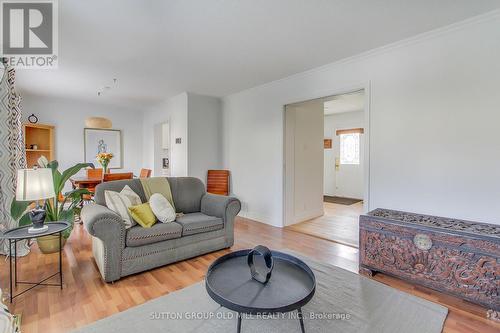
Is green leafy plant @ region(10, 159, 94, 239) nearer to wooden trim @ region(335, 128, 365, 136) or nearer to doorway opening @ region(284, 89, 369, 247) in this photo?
doorway opening @ region(284, 89, 369, 247)

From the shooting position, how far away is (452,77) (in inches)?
97.0

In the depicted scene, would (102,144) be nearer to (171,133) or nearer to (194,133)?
(171,133)

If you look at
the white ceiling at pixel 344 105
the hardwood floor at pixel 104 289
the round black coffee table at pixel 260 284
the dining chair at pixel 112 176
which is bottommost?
the hardwood floor at pixel 104 289

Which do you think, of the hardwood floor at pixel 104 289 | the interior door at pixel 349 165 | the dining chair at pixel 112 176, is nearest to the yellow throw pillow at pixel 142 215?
the hardwood floor at pixel 104 289

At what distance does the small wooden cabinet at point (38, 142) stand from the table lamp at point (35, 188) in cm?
430

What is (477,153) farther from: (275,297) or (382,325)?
(275,297)

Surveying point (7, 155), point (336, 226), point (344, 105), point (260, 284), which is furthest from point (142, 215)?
point (344, 105)

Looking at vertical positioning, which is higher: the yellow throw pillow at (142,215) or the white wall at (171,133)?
the white wall at (171,133)

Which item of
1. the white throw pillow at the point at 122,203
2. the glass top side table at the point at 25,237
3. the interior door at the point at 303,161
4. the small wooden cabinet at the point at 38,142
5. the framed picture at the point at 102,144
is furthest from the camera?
the framed picture at the point at 102,144

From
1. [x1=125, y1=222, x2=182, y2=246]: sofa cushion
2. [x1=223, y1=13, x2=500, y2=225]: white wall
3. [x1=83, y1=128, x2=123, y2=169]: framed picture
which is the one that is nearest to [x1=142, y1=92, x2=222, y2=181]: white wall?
[x1=83, y1=128, x2=123, y2=169]: framed picture

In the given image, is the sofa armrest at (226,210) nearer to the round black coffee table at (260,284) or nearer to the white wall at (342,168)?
the round black coffee table at (260,284)

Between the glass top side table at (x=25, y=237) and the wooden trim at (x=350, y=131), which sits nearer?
the glass top side table at (x=25, y=237)

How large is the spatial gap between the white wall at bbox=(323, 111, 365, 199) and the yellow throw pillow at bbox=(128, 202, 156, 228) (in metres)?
6.15

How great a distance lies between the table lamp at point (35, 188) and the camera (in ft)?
6.72
